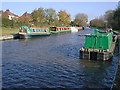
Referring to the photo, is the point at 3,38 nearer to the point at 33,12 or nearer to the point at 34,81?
the point at 34,81

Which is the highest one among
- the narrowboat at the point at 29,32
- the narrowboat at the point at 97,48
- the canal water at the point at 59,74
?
the narrowboat at the point at 29,32

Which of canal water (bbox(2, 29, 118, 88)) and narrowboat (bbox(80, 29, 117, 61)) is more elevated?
narrowboat (bbox(80, 29, 117, 61))

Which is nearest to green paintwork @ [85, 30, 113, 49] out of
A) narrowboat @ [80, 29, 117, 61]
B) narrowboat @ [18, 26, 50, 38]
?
narrowboat @ [80, 29, 117, 61]

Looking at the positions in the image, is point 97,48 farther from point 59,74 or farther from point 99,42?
point 59,74

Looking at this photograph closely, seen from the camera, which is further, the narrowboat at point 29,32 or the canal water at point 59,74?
the narrowboat at point 29,32

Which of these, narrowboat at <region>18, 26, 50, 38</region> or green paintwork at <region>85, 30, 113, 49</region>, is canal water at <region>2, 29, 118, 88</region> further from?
narrowboat at <region>18, 26, 50, 38</region>

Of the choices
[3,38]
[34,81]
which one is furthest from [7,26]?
[34,81]

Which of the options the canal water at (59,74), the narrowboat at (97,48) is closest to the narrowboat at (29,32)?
the canal water at (59,74)

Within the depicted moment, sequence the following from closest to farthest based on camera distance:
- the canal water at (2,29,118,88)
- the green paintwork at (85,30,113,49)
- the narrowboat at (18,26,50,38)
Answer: the canal water at (2,29,118,88)
the green paintwork at (85,30,113,49)
the narrowboat at (18,26,50,38)

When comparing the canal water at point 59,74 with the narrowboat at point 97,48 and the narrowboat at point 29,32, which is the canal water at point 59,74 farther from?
the narrowboat at point 29,32

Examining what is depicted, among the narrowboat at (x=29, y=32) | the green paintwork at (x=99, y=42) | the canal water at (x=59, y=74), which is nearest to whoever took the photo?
the canal water at (x=59, y=74)

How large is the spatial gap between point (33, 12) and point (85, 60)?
222 ft

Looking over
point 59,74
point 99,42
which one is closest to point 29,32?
point 99,42

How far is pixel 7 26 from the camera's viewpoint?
49719mm
